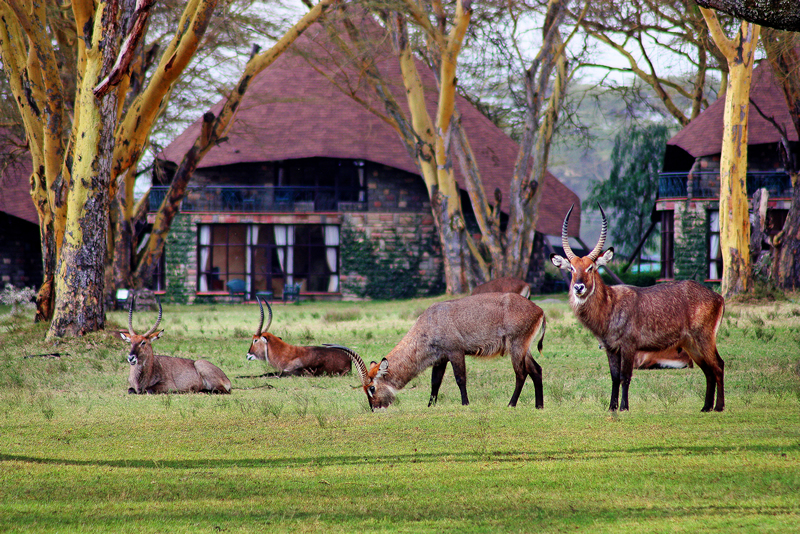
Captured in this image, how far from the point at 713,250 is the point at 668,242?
206 centimetres

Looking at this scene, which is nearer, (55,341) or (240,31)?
(55,341)

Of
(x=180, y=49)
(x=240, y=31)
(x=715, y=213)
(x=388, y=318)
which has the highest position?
(x=240, y=31)

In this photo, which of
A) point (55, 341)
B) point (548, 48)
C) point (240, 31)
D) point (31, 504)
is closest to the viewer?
point (31, 504)

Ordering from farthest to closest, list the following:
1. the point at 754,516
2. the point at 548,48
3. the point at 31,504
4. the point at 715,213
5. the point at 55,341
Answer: the point at 715,213
the point at 548,48
the point at 55,341
the point at 31,504
the point at 754,516

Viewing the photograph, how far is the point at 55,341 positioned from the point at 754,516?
13.1m

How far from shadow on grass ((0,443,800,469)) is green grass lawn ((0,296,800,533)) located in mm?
24

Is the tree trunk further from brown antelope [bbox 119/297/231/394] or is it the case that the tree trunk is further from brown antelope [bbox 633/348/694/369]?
brown antelope [bbox 633/348/694/369]

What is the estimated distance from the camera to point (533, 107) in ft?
88.2

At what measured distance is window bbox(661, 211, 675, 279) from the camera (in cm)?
3597

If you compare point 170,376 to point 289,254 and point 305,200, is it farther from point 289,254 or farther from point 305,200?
point 305,200

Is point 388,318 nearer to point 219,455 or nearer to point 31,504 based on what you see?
point 219,455

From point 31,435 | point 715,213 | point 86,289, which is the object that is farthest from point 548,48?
point 31,435

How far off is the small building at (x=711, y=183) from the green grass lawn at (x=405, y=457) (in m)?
22.6

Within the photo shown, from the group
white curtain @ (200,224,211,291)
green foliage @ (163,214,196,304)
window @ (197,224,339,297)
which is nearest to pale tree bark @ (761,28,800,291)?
window @ (197,224,339,297)
